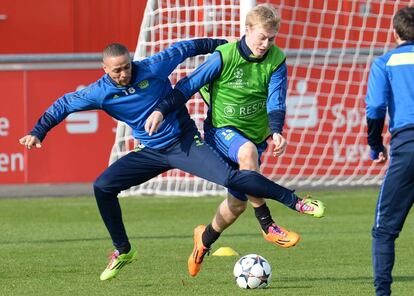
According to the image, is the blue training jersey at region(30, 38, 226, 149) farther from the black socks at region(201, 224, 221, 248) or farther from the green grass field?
the green grass field

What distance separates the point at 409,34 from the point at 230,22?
7.61m

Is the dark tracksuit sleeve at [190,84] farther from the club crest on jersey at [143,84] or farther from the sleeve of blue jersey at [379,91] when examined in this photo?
the sleeve of blue jersey at [379,91]

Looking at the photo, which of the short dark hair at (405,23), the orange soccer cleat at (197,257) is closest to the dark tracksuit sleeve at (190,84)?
the orange soccer cleat at (197,257)

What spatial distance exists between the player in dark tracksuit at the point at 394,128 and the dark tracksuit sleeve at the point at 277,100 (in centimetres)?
160

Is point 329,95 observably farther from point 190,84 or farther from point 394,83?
point 394,83

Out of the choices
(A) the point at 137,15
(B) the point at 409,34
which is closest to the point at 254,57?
(B) the point at 409,34

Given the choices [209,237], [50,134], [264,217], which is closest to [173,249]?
[209,237]

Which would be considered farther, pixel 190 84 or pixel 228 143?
pixel 228 143

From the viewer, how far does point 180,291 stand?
29.8 ft

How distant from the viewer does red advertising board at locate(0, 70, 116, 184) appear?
17.7 meters

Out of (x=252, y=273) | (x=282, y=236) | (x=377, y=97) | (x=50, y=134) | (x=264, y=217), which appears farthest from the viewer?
(x=50, y=134)

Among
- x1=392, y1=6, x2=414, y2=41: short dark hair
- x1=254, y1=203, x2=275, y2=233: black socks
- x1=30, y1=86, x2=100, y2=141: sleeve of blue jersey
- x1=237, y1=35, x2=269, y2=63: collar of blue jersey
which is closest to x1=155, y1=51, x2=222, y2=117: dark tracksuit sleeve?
x1=237, y1=35, x2=269, y2=63: collar of blue jersey

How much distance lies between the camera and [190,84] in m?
9.37

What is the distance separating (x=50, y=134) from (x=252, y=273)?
9009 millimetres
